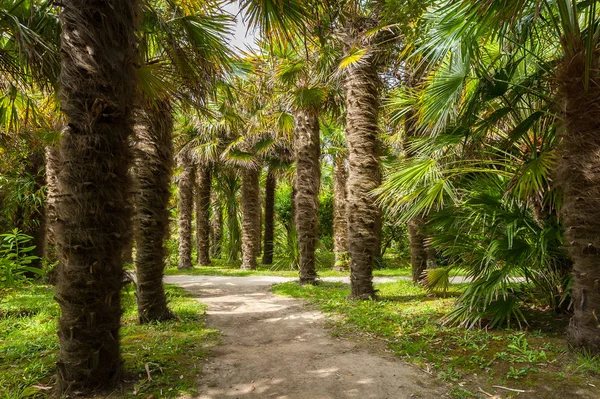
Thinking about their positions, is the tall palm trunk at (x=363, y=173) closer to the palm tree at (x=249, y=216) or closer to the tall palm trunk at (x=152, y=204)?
the tall palm trunk at (x=152, y=204)

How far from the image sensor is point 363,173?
7066mm

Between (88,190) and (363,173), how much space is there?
4.98m

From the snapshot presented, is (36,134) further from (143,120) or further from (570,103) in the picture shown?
(570,103)

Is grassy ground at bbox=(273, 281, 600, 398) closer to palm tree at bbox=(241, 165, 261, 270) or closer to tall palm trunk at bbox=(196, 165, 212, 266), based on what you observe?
palm tree at bbox=(241, 165, 261, 270)

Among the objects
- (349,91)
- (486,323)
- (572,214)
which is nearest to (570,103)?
(572,214)

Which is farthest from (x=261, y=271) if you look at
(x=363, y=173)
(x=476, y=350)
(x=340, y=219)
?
(x=476, y=350)

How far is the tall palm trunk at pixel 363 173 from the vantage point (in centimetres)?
698

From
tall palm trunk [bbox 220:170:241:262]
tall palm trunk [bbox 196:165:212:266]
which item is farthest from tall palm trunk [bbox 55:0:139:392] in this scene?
tall palm trunk [bbox 196:165:212:266]

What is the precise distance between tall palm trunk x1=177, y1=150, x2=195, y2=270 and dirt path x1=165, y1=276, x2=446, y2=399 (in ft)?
32.4

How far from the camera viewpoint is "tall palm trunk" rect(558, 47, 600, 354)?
12.2 feet

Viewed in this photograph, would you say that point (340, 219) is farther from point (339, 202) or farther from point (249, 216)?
point (249, 216)

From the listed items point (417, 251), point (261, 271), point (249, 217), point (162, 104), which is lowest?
point (261, 271)

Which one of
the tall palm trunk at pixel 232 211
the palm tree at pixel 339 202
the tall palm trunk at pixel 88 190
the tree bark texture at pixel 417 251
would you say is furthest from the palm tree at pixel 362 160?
the tall palm trunk at pixel 232 211

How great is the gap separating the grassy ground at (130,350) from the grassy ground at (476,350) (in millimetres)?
2056
